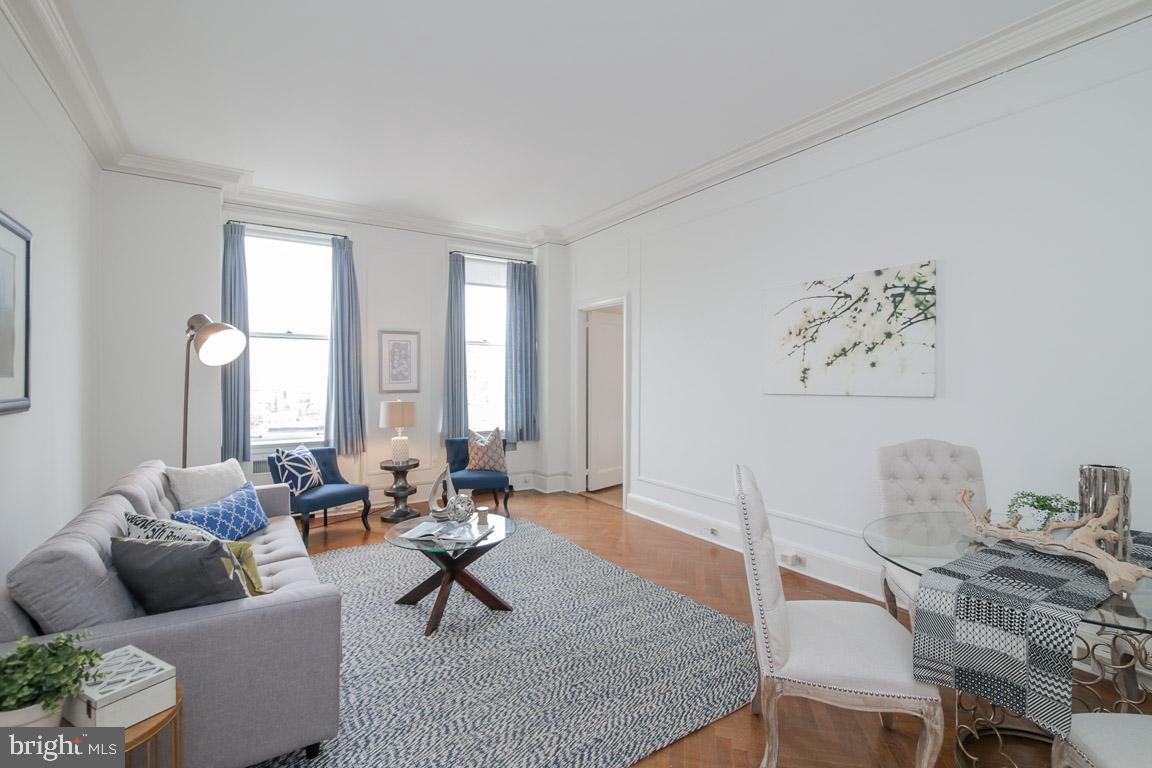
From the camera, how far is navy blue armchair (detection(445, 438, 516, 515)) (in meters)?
5.15

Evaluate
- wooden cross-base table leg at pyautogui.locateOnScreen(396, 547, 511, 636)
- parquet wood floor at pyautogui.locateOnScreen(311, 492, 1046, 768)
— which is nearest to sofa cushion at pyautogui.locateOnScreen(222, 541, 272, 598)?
wooden cross-base table leg at pyautogui.locateOnScreen(396, 547, 511, 636)

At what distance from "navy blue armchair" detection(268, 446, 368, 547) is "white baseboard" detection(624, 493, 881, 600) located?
2.64 meters

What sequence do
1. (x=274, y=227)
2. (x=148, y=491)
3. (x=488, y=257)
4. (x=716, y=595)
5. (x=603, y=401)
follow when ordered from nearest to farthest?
(x=148, y=491)
(x=716, y=595)
(x=274, y=227)
(x=488, y=257)
(x=603, y=401)

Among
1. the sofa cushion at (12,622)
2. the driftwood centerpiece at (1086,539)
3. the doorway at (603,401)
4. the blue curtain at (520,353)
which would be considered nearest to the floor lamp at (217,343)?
the sofa cushion at (12,622)

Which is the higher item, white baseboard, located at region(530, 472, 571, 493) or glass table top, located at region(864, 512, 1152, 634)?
glass table top, located at region(864, 512, 1152, 634)

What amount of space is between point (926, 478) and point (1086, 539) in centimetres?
93

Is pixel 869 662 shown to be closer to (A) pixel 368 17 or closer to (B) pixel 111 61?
(A) pixel 368 17

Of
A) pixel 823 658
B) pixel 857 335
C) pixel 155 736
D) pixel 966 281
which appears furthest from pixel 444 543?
pixel 966 281

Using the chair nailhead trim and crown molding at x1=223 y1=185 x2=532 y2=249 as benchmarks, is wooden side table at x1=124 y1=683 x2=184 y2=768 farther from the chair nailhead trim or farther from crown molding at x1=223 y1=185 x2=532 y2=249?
crown molding at x1=223 y1=185 x2=532 y2=249

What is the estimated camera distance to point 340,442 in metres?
5.20

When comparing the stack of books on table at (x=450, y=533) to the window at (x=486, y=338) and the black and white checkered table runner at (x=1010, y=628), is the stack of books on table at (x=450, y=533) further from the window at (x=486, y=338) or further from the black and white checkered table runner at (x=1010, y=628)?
the window at (x=486, y=338)

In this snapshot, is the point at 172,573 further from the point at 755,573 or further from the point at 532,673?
the point at 755,573

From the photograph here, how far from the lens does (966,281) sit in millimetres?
2889

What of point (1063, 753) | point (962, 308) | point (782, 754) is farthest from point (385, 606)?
point (962, 308)
